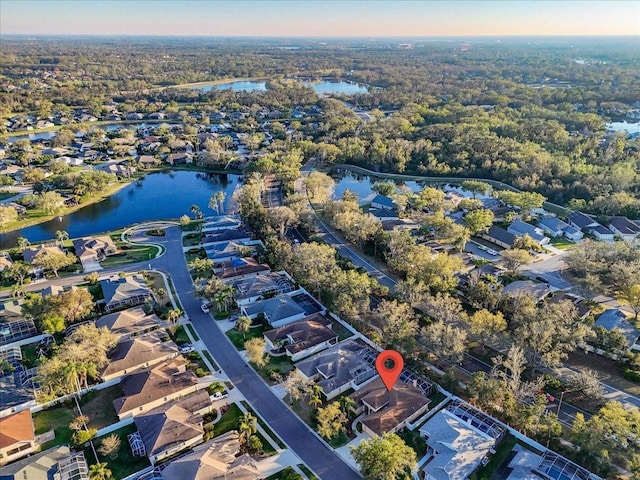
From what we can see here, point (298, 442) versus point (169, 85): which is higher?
point (169, 85)

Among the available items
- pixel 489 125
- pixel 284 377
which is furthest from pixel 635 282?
pixel 489 125

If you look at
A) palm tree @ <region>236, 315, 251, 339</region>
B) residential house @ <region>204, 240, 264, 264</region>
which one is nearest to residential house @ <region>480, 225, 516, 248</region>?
residential house @ <region>204, 240, 264, 264</region>

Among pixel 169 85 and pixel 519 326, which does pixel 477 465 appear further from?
pixel 169 85

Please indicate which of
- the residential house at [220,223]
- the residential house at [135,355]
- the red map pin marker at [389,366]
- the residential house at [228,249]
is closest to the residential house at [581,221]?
the red map pin marker at [389,366]

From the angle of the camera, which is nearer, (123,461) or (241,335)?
(123,461)

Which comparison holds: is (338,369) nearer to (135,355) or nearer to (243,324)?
(243,324)

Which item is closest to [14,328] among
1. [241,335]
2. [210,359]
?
[210,359]
